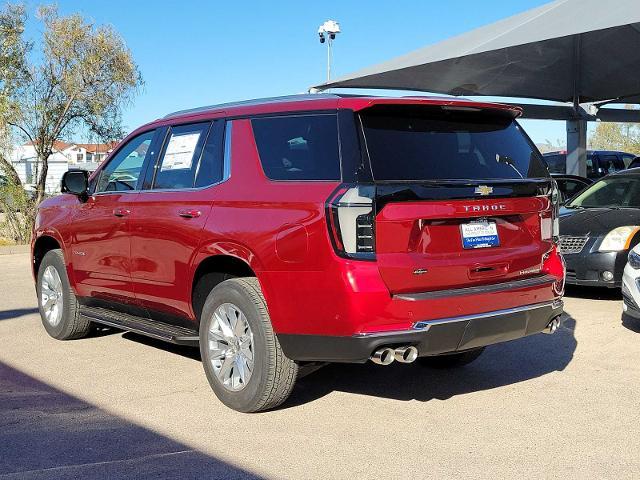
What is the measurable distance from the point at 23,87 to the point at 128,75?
7.87 ft

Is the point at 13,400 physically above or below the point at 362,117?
below

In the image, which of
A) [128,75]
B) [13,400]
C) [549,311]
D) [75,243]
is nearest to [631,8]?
[549,311]

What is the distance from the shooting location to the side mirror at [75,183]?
6.41m

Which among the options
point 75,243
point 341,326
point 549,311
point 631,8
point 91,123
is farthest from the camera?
point 91,123

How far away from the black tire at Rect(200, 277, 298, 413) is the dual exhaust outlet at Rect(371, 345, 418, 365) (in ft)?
2.06

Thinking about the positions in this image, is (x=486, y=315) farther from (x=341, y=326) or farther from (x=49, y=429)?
(x=49, y=429)

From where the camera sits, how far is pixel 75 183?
6.41m

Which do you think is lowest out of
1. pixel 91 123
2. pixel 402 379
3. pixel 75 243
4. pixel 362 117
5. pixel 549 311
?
pixel 402 379

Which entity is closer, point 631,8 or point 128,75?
point 631,8

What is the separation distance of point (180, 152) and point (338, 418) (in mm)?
2225

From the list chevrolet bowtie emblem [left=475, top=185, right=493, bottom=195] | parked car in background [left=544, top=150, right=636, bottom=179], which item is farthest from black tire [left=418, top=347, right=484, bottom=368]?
parked car in background [left=544, top=150, right=636, bottom=179]

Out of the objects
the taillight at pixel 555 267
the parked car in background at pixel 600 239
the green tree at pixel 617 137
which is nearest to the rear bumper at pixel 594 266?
the parked car in background at pixel 600 239

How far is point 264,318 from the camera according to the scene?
15.0 feet

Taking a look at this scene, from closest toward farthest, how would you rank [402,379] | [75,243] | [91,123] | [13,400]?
1. [13,400]
2. [402,379]
3. [75,243]
4. [91,123]
